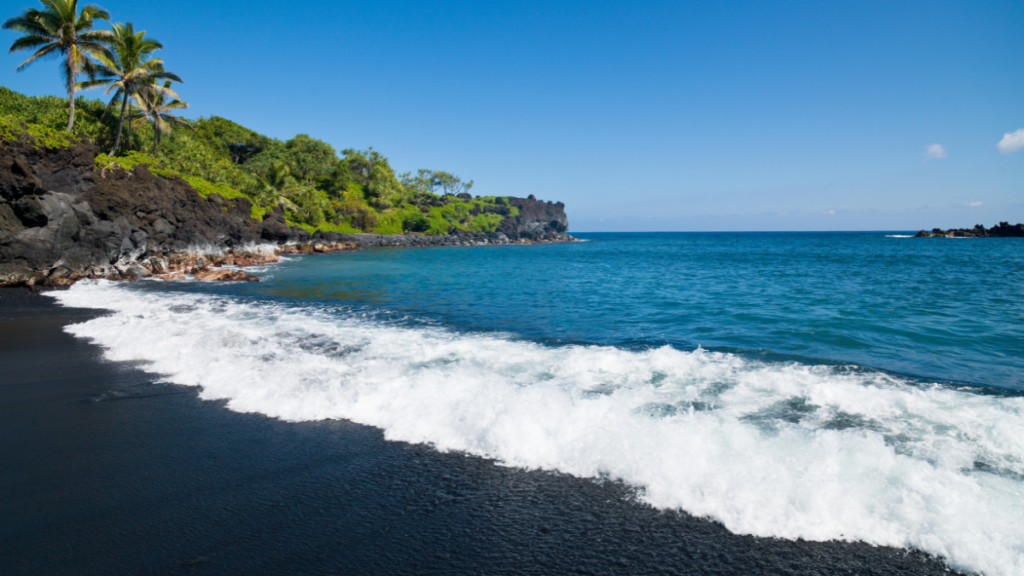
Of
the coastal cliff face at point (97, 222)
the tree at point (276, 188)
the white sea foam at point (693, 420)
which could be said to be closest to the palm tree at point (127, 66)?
the coastal cliff face at point (97, 222)

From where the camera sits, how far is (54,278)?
19781 mm

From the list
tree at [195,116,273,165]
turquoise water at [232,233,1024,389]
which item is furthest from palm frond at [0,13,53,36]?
tree at [195,116,273,165]

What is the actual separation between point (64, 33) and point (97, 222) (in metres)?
15.6

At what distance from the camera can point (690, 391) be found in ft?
23.8

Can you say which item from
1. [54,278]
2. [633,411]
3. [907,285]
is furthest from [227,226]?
[907,285]

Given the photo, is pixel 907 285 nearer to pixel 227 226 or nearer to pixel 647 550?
pixel 647 550

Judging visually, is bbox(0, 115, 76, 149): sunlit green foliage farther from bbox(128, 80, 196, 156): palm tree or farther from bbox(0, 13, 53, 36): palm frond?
bbox(128, 80, 196, 156): palm tree

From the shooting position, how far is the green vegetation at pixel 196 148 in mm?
28678

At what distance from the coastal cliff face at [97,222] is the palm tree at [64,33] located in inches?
344

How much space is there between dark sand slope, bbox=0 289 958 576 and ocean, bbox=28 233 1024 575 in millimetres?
338

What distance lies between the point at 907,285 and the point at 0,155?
40367 millimetres

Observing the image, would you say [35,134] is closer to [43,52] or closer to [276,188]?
[43,52]

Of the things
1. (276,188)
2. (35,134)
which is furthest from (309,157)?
(35,134)

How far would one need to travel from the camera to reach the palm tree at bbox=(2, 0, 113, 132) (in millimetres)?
27578
